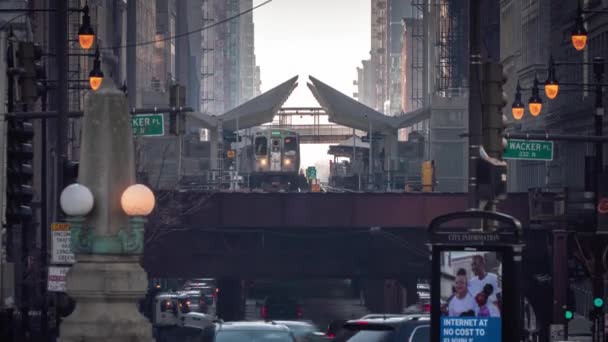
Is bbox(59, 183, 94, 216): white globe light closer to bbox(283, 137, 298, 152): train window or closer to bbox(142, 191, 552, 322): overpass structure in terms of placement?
bbox(142, 191, 552, 322): overpass structure

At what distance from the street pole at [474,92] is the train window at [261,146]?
262ft

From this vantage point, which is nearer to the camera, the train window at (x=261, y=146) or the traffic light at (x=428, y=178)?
the traffic light at (x=428, y=178)

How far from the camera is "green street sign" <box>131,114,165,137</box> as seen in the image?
127 feet

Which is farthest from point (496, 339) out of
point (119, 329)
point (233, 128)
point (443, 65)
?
point (443, 65)

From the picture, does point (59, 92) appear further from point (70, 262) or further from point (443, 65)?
point (443, 65)

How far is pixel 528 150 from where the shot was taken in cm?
4100

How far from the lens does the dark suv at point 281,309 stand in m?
76.8

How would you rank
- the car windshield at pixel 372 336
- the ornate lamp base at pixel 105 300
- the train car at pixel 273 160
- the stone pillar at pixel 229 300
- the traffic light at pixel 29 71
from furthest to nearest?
the train car at pixel 273 160
the stone pillar at pixel 229 300
the traffic light at pixel 29 71
the car windshield at pixel 372 336
the ornate lamp base at pixel 105 300

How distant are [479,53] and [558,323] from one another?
1678 cm

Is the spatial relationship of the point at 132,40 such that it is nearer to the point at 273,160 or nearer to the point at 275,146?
the point at 275,146

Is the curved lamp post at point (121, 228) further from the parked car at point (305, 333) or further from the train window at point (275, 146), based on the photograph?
the train window at point (275, 146)

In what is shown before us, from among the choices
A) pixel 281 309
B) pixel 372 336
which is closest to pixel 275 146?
pixel 281 309

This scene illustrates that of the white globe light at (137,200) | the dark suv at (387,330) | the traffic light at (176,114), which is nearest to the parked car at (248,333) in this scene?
the dark suv at (387,330)

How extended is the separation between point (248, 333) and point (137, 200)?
1022cm
